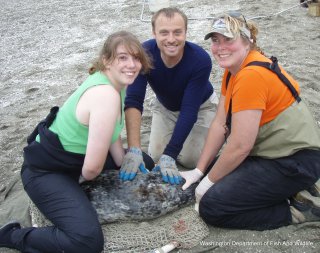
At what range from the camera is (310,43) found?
17.4 ft

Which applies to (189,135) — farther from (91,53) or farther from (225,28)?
(91,53)

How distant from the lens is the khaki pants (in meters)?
3.33

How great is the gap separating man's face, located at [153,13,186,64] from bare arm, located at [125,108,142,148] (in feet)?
1.78

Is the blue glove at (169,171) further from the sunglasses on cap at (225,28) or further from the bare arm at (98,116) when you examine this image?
the sunglasses on cap at (225,28)

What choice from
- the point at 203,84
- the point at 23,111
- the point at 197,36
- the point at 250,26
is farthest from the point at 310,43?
the point at 23,111

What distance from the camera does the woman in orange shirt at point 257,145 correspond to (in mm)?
2221

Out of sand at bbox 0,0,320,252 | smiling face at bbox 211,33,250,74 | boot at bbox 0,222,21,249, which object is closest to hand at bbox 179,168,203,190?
sand at bbox 0,0,320,252

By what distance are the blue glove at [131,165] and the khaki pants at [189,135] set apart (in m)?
0.59

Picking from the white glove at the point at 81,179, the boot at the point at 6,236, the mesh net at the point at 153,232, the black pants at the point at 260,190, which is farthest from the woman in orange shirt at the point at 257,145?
the boot at the point at 6,236

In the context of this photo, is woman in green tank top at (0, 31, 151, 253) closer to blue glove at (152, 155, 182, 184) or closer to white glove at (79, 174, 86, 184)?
white glove at (79, 174, 86, 184)

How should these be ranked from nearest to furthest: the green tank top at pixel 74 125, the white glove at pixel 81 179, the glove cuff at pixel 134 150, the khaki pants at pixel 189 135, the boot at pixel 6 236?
the green tank top at pixel 74 125
the boot at pixel 6 236
the white glove at pixel 81 179
the glove cuff at pixel 134 150
the khaki pants at pixel 189 135

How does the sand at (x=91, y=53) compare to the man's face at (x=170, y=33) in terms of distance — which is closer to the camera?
the sand at (x=91, y=53)

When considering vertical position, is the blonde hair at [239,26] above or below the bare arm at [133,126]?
above

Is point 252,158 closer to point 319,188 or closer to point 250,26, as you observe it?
point 319,188
